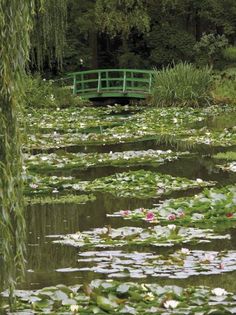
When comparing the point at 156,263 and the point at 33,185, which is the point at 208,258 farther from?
the point at 33,185

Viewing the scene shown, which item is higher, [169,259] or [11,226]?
→ [11,226]

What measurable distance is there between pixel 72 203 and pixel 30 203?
56 cm

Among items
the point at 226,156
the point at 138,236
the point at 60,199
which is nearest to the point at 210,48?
the point at 226,156

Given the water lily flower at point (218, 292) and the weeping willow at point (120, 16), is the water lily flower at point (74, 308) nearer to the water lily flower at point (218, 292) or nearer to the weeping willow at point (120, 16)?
the water lily flower at point (218, 292)

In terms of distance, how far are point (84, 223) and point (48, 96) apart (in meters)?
21.1

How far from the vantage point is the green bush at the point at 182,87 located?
29422 millimetres

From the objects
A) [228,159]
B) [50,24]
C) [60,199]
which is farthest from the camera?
[50,24]

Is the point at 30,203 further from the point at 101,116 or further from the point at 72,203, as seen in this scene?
the point at 101,116

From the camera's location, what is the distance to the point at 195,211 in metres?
10.2

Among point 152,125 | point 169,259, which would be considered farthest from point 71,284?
point 152,125

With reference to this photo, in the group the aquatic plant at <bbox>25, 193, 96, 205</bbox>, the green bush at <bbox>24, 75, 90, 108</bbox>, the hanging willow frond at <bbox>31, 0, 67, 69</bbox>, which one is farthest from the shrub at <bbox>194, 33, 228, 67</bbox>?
the aquatic plant at <bbox>25, 193, 96, 205</bbox>

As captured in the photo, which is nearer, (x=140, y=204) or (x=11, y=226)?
(x=11, y=226)

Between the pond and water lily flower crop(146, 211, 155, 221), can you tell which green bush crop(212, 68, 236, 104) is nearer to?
the pond

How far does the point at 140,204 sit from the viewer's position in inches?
447
